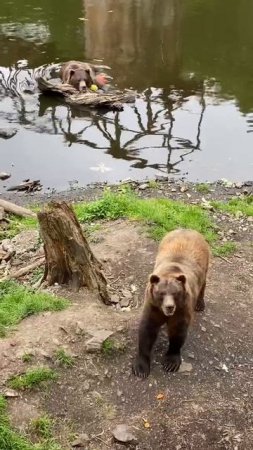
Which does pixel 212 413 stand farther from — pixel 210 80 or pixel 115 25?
pixel 115 25

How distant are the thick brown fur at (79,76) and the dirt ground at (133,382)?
8827 millimetres

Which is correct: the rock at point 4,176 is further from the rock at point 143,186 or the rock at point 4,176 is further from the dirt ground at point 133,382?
the dirt ground at point 133,382

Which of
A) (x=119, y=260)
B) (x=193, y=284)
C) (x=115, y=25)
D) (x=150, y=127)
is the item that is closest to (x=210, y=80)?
(x=150, y=127)

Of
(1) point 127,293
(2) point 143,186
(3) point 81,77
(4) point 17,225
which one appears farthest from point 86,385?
(3) point 81,77

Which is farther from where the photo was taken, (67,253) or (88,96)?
(88,96)

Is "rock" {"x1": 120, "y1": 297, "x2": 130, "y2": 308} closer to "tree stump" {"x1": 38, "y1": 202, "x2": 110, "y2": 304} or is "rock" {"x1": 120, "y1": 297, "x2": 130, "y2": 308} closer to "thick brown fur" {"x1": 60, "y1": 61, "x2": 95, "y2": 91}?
"tree stump" {"x1": 38, "y1": 202, "x2": 110, "y2": 304}

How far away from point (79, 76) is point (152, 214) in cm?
723

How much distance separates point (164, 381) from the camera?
525 centimetres

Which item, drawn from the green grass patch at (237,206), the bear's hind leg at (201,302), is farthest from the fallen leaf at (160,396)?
the green grass patch at (237,206)

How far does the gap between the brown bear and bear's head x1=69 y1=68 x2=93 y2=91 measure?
9.13 metres

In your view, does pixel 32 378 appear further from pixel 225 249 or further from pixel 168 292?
pixel 225 249

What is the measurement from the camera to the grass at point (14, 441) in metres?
4.41

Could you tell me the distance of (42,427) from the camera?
4.62 m

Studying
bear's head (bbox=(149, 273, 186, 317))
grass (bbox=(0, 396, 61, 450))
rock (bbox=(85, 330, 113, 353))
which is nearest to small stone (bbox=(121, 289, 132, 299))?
rock (bbox=(85, 330, 113, 353))
